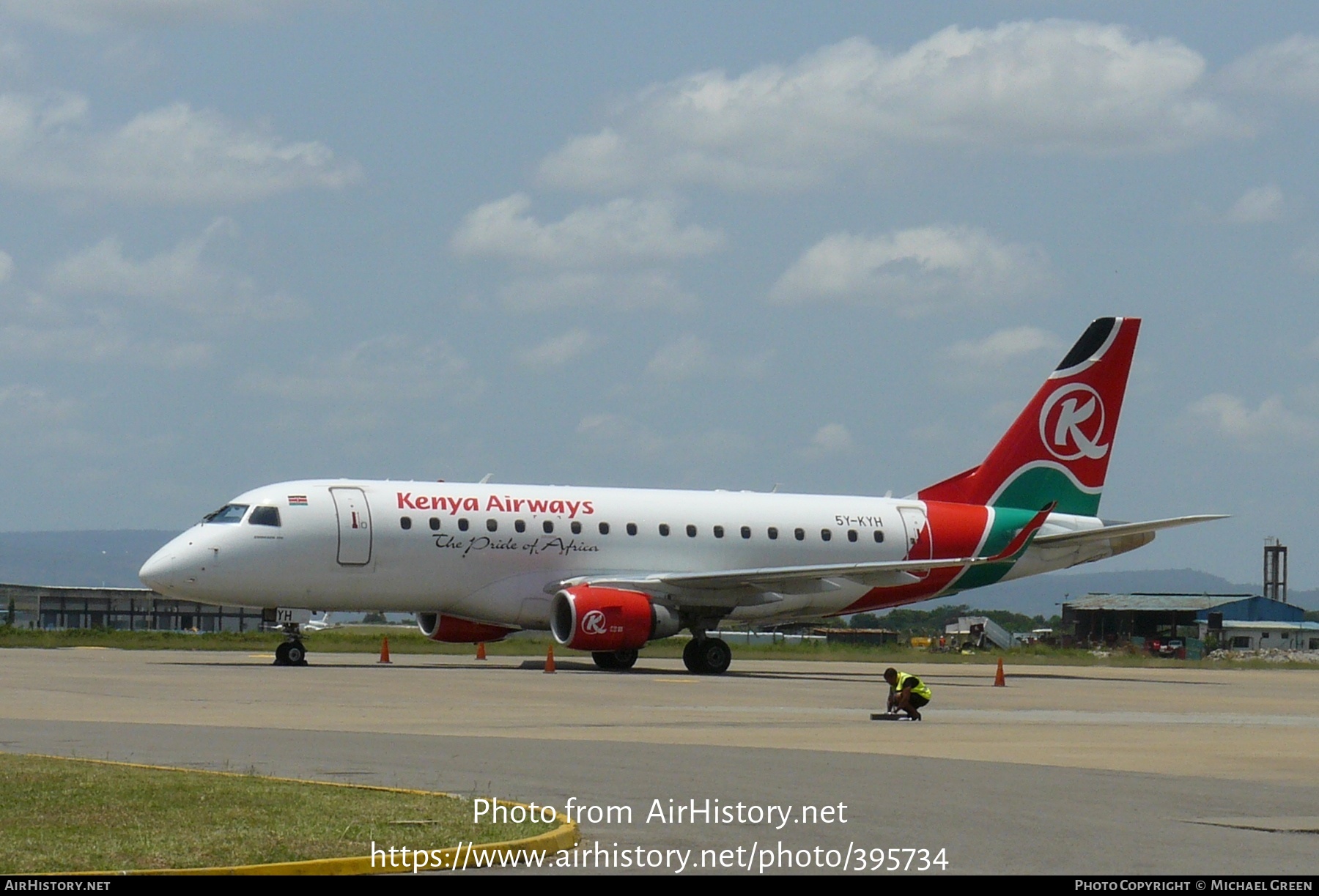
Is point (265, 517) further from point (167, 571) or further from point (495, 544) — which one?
point (495, 544)

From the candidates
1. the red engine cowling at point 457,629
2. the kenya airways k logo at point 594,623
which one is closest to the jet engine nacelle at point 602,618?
the kenya airways k logo at point 594,623

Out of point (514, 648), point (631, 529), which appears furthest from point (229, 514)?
point (514, 648)

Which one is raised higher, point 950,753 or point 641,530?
point 641,530

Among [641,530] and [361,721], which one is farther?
[641,530]

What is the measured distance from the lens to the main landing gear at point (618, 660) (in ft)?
127

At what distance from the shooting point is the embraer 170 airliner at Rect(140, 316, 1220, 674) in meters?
36.0

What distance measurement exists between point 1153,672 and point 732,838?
119 ft

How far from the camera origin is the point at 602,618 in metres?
Result: 35.9

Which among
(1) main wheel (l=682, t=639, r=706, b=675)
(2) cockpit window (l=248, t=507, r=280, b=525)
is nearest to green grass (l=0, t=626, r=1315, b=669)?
(1) main wheel (l=682, t=639, r=706, b=675)

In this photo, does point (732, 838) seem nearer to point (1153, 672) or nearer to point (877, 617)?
point (1153, 672)

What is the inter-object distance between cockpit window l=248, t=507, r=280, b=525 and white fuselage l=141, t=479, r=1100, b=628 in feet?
0.13

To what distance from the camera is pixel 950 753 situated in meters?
18.6

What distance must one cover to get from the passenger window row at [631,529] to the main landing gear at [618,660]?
260 cm

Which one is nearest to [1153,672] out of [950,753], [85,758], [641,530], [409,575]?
[641,530]
